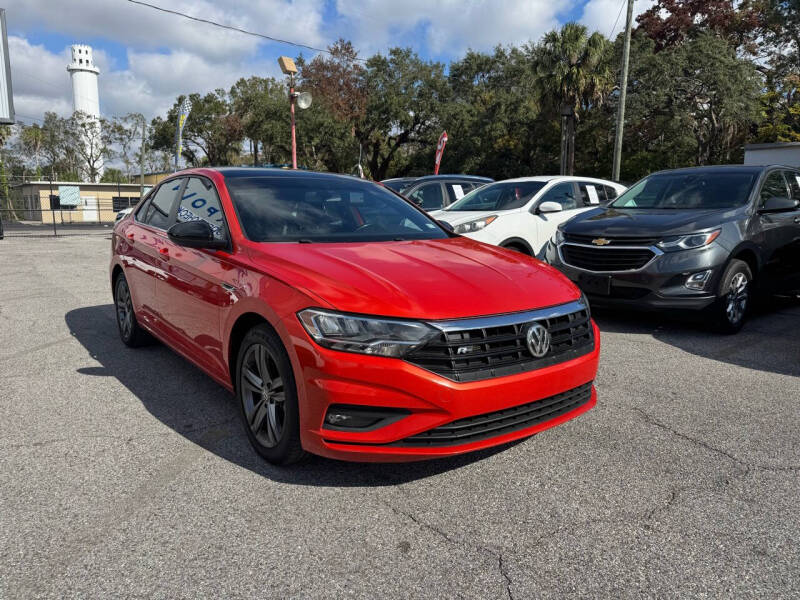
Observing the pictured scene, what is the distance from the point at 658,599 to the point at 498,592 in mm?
559

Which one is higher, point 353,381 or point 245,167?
point 245,167

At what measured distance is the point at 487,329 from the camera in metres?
2.74

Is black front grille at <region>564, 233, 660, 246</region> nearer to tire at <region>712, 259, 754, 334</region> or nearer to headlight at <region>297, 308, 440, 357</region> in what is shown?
tire at <region>712, 259, 754, 334</region>

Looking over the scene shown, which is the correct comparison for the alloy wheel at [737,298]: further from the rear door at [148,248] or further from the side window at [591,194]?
the rear door at [148,248]

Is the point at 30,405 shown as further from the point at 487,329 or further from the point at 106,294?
the point at 106,294

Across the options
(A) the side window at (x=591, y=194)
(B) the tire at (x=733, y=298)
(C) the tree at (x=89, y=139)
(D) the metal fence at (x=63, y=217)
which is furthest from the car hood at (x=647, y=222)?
(C) the tree at (x=89, y=139)

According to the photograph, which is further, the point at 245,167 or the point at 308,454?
the point at 245,167

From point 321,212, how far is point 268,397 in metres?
1.35

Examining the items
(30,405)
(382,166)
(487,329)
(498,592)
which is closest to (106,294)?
(30,405)

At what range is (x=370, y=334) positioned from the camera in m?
2.64

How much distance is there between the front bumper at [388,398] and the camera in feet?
8.52

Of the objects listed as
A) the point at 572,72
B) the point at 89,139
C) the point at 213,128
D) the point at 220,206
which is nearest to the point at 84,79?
the point at 89,139

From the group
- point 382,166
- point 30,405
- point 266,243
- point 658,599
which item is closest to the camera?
point 658,599

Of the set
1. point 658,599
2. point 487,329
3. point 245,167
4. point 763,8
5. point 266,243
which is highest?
point 763,8
